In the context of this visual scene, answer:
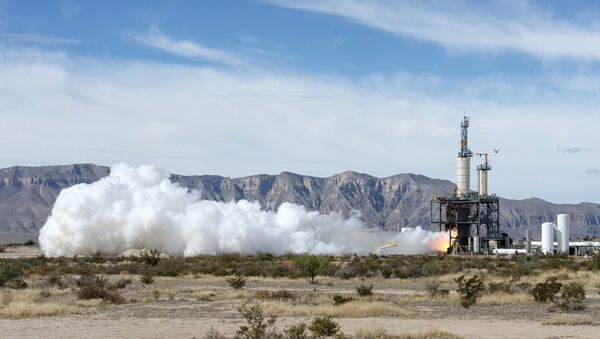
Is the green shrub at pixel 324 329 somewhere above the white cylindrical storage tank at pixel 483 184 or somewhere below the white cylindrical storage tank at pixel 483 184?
below

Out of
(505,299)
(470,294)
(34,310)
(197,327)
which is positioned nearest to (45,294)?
(34,310)

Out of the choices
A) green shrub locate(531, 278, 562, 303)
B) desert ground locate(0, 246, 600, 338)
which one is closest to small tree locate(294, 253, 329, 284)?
desert ground locate(0, 246, 600, 338)

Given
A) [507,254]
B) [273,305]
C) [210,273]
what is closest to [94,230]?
[210,273]

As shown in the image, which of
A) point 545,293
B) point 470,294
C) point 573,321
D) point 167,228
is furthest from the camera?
point 167,228

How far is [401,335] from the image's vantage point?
27.8m

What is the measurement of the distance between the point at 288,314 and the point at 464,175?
108778 mm

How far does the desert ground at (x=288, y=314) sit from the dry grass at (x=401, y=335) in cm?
3

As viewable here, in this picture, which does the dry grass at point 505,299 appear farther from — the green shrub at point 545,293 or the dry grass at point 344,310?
the dry grass at point 344,310

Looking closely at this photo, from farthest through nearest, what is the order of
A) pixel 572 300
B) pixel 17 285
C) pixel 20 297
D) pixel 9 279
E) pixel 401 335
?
1. pixel 9 279
2. pixel 17 285
3. pixel 20 297
4. pixel 572 300
5. pixel 401 335

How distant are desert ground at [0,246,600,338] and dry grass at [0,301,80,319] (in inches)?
1.6

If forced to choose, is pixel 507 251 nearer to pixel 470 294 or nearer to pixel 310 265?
pixel 310 265

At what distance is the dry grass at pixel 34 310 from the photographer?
34469mm

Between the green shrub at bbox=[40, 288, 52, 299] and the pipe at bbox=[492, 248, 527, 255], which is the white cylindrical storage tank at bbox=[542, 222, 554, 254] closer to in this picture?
the pipe at bbox=[492, 248, 527, 255]

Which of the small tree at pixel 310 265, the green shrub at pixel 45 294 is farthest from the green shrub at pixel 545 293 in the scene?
the green shrub at pixel 45 294
